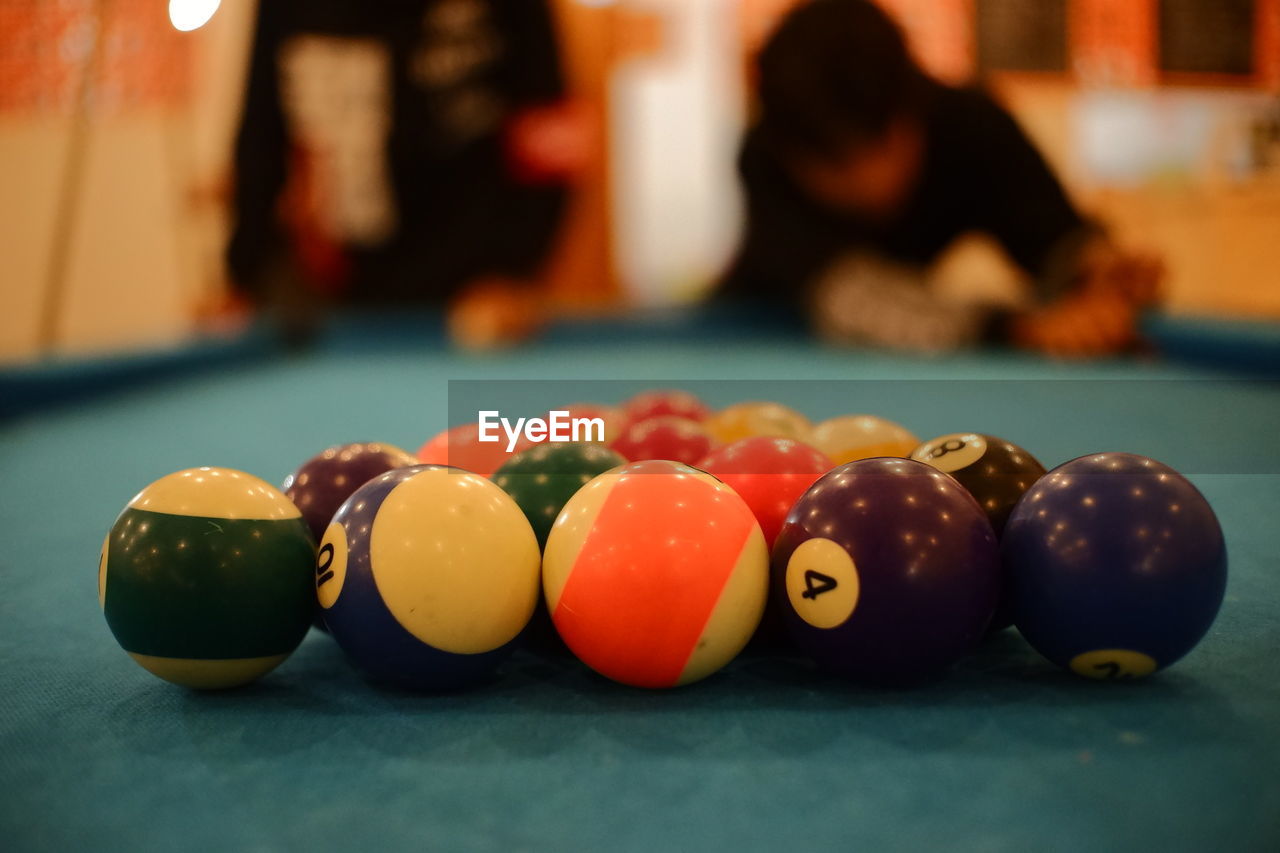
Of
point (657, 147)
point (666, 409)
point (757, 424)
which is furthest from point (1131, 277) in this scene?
point (657, 147)

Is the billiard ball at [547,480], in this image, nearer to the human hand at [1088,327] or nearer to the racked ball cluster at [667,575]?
the racked ball cluster at [667,575]

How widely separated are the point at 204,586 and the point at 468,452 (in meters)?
0.68

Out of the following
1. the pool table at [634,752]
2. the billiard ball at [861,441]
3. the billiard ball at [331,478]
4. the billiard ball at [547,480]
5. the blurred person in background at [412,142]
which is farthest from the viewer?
the blurred person in background at [412,142]

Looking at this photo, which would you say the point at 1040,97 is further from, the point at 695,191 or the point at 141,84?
the point at 141,84

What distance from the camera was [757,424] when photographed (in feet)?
6.09

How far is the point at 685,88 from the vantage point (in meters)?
7.57

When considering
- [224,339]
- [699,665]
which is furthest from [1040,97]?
[699,665]

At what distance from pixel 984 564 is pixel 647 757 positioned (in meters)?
0.44

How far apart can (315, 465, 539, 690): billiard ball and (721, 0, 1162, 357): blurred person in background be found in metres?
3.23

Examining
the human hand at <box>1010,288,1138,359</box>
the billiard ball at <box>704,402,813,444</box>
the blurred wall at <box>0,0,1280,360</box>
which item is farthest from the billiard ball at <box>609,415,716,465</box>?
the blurred wall at <box>0,0,1280,360</box>

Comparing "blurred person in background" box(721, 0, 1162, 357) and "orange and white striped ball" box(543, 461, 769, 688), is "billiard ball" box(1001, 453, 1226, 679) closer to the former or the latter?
"orange and white striped ball" box(543, 461, 769, 688)

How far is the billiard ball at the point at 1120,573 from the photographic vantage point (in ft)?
3.62

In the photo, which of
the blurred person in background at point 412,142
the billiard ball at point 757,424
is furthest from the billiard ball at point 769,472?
the blurred person in background at point 412,142

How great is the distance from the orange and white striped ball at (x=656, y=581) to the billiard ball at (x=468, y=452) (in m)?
0.56
